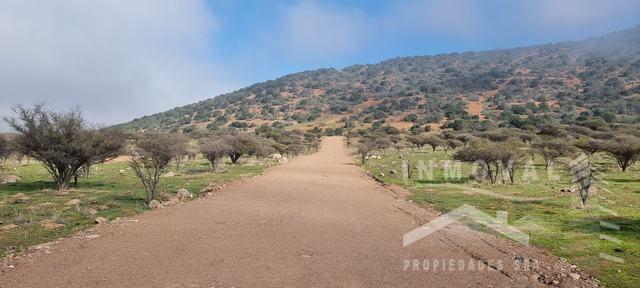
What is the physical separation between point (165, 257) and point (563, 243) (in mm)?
11385

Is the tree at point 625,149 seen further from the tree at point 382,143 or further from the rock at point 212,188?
the tree at point 382,143

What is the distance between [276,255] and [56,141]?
19.5 m

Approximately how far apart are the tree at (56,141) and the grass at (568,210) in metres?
19.3

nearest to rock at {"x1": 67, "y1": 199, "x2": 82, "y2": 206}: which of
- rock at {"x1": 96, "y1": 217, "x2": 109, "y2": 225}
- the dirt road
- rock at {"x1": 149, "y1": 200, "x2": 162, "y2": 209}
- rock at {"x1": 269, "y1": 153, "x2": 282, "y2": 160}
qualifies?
rock at {"x1": 149, "y1": 200, "x2": 162, "y2": 209}

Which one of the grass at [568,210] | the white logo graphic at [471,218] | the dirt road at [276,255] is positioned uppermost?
the dirt road at [276,255]

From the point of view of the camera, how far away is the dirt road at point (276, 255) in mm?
9430

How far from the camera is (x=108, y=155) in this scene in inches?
1081

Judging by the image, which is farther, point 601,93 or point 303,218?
point 601,93

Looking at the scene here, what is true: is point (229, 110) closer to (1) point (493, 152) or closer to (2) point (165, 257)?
(1) point (493, 152)

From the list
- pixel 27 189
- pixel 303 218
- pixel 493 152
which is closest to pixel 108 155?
pixel 27 189

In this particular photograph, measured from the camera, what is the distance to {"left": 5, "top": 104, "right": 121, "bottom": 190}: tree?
80.1 ft

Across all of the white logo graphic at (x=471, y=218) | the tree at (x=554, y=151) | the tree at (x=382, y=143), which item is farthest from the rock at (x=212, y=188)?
the tree at (x=382, y=143)

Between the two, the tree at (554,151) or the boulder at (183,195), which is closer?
the boulder at (183,195)

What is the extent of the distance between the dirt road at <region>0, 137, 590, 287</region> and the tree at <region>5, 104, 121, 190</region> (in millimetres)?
10280
